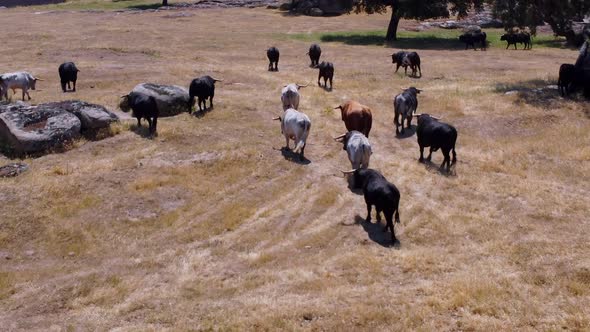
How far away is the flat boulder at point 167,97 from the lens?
22891mm

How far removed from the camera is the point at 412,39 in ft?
164

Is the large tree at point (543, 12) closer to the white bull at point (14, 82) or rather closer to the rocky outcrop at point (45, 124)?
the rocky outcrop at point (45, 124)

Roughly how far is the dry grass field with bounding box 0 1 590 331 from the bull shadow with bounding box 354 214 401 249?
61 millimetres

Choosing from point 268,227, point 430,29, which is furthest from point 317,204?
point 430,29

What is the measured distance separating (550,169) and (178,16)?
55.4m

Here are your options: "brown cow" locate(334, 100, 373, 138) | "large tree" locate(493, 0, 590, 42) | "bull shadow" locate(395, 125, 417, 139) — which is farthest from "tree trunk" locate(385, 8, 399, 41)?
"brown cow" locate(334, 100, 373, 138)

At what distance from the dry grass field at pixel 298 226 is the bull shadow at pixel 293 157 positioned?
22cm

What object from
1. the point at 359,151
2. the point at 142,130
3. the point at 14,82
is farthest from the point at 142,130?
the point at 359,151

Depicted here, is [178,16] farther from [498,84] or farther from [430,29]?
[498,84]

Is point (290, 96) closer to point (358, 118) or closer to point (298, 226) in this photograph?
point (358, 118)

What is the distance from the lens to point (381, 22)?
62750mm

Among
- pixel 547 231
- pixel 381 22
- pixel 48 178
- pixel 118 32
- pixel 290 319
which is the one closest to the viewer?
pixel 290 319

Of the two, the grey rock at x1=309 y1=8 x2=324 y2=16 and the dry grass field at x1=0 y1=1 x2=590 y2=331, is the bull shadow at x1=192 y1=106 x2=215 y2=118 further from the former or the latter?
the grey rock at x1=309 y1=8 x2=324 y2=16

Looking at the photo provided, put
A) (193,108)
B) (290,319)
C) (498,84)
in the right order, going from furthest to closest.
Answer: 1. (498,84)
2. (193,108)
3. (290,319)
